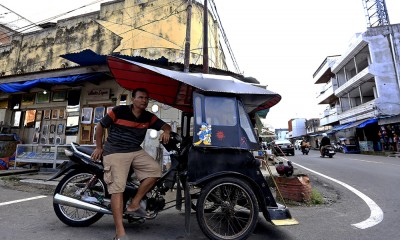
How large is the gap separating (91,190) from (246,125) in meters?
2.48

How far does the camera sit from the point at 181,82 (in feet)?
11.5

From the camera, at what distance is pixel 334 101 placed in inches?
1684

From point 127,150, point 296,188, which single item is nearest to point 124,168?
point 127,150

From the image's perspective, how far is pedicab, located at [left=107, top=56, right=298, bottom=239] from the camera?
311 centimetres

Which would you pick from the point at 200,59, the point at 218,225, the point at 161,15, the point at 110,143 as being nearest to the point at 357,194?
the point at 218,225

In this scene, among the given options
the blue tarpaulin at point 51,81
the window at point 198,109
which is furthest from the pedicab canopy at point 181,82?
the blue tarpaulin at point 51,81

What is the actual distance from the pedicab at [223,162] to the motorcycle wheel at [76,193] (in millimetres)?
1399

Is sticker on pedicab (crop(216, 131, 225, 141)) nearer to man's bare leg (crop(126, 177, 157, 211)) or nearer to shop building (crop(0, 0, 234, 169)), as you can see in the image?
man's bare leg (crop(126, 177, 157, 211))

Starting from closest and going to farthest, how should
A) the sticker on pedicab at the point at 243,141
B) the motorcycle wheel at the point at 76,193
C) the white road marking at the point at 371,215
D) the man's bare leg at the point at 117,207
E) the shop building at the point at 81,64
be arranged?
the man's bare leg at the point at 117,207 → the sticker on pedicab at the point at 243,141 → the motorcycle wheel at the point at 76,193 → the white road marking at the point at 371,215 → the shop building at the point at 81,64

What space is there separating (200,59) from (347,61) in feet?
83.5

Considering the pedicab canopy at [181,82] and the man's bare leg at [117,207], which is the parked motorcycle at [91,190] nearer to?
the man's bare leg at [117,207]

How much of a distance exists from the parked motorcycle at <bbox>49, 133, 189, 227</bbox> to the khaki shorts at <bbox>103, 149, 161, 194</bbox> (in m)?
0.20

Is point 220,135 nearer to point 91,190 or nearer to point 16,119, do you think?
point 91,190

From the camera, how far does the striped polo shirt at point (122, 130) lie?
3.32 m
